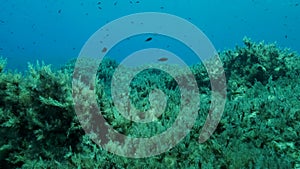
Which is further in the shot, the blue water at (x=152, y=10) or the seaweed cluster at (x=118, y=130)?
the blue water at (x=152, y=10)

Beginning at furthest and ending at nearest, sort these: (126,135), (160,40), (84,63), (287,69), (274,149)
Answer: (160,40)
(84,63)
(287,69)
(126,135)
(274,149)

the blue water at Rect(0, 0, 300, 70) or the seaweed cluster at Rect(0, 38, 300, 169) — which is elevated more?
the blue water at Rect(0, 0, 300, 70)

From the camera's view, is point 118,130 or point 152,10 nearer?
point 118,130

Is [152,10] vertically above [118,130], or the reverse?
[152,10]

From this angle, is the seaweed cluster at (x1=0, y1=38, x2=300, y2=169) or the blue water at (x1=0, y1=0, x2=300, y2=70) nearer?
the seaweed cluster at (x1=0, y1=38, x2=300, y2=169)

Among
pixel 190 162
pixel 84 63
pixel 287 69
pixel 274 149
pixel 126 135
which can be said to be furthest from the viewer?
pixel 84 63

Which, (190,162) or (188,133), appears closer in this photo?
(190,162)

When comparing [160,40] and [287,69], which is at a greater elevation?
[160,40]

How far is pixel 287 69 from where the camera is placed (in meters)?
7.52

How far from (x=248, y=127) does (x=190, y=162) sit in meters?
1.12

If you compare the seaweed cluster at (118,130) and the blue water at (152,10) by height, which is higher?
the blue water at (152,10)

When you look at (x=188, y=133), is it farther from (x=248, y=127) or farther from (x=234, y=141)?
(x=248, y=127)

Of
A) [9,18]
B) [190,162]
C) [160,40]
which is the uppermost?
[9,18]

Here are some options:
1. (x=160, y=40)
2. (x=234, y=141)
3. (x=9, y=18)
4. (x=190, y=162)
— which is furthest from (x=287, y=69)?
(x=9, y=18)
